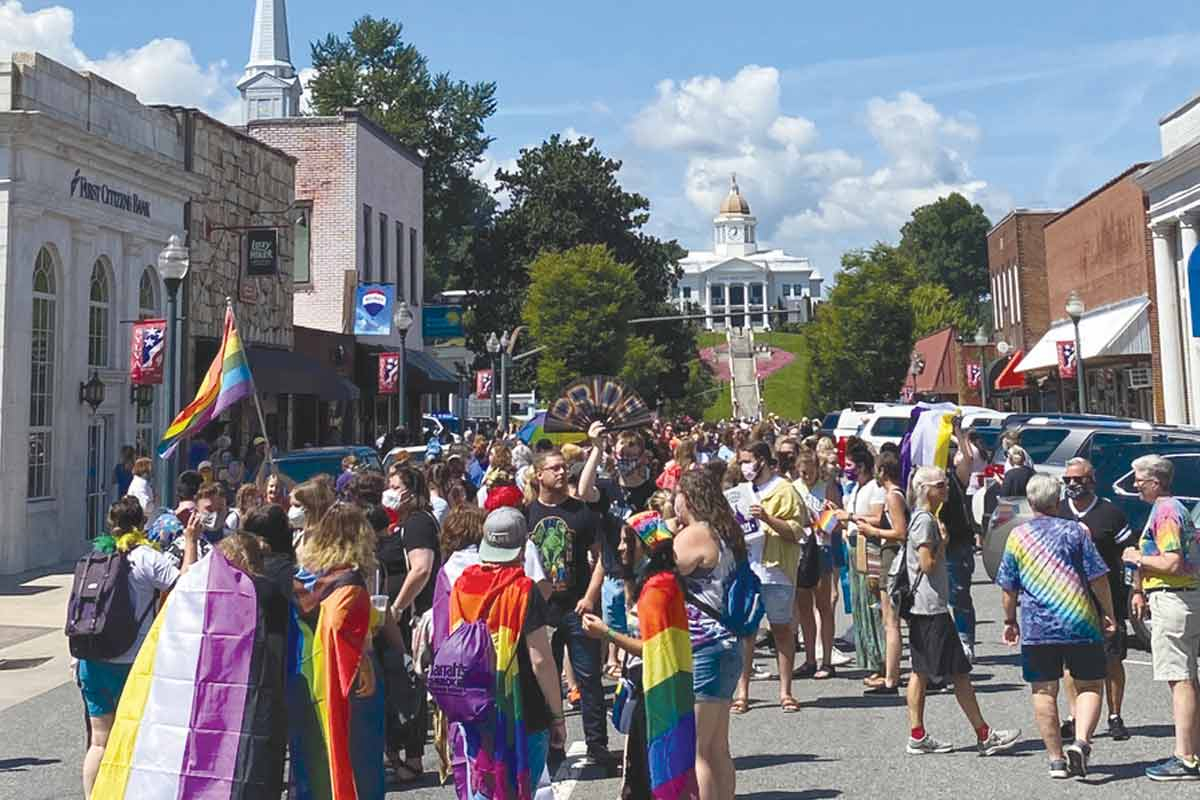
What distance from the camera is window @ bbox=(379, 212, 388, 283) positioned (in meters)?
39.0

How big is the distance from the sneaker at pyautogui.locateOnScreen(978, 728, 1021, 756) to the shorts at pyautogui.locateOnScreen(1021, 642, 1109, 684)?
2.53ft

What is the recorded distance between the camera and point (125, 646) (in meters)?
6.77

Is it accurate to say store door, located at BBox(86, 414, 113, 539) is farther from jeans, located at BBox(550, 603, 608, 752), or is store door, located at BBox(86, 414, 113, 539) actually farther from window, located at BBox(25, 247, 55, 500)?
jeans, located at BBox(550, 603, 608, 752)

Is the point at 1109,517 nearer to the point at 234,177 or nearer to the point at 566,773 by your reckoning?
the point at 566,773

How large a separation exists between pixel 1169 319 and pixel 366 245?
21.6 meters

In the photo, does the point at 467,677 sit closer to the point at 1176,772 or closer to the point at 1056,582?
the point at 1056,582

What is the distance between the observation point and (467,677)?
5.82m

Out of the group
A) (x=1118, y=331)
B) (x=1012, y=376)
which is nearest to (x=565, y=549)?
(x=1118, y=331)

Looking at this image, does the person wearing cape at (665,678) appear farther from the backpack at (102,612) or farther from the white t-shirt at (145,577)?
the backpack at (102,612)

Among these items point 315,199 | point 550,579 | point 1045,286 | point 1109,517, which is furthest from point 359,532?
point 1045,286

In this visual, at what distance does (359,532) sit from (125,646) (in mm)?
1611

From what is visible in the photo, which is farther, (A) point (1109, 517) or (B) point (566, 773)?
(A) point (1109, 517)

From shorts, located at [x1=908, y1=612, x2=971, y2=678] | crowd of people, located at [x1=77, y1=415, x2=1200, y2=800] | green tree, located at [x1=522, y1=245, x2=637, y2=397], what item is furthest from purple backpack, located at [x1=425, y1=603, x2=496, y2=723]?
green tree, located at [x1=522, y1=245, x2=637, y2=397]

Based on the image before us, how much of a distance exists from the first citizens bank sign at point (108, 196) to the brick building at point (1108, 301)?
2341 cm
